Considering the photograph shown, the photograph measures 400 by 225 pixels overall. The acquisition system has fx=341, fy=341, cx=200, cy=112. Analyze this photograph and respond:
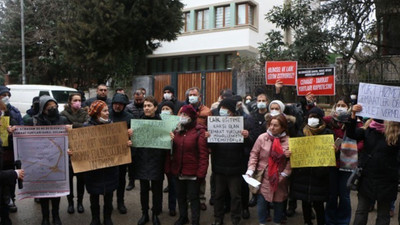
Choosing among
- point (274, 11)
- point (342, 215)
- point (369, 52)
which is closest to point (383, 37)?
point (369, 52)

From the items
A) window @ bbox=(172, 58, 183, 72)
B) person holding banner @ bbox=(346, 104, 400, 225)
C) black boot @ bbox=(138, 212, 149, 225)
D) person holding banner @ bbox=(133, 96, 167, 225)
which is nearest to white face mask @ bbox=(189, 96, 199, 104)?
person holding banner @ bbox=(133, 96, 167, 225)

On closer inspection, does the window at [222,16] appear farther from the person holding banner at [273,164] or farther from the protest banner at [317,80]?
the person holding banner at [273,164]

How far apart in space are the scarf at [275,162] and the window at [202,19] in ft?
64.4

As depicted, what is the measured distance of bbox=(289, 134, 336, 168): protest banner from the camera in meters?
4.36

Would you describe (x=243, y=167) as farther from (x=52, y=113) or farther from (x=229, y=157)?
(x=52, y=113)

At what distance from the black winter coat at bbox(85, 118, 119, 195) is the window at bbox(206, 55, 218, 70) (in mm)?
19350

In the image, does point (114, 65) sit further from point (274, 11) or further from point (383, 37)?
point (383, 37)

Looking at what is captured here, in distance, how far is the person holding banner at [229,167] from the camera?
4832mm

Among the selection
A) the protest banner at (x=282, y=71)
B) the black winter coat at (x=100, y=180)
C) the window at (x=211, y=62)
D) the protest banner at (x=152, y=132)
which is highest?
the window at (x=211, y=62)

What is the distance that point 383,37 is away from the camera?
12.6 meters

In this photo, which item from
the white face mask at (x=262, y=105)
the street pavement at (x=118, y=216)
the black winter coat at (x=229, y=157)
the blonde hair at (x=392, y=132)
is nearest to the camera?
the blonde hair at (x=392, y=132)

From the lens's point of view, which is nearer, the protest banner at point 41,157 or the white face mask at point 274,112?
the protest banner at point 41,157

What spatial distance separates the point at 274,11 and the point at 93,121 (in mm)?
11791

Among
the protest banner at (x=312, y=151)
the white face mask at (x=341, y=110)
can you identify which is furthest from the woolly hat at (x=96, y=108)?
the white face mask at (x=341, y=110)
